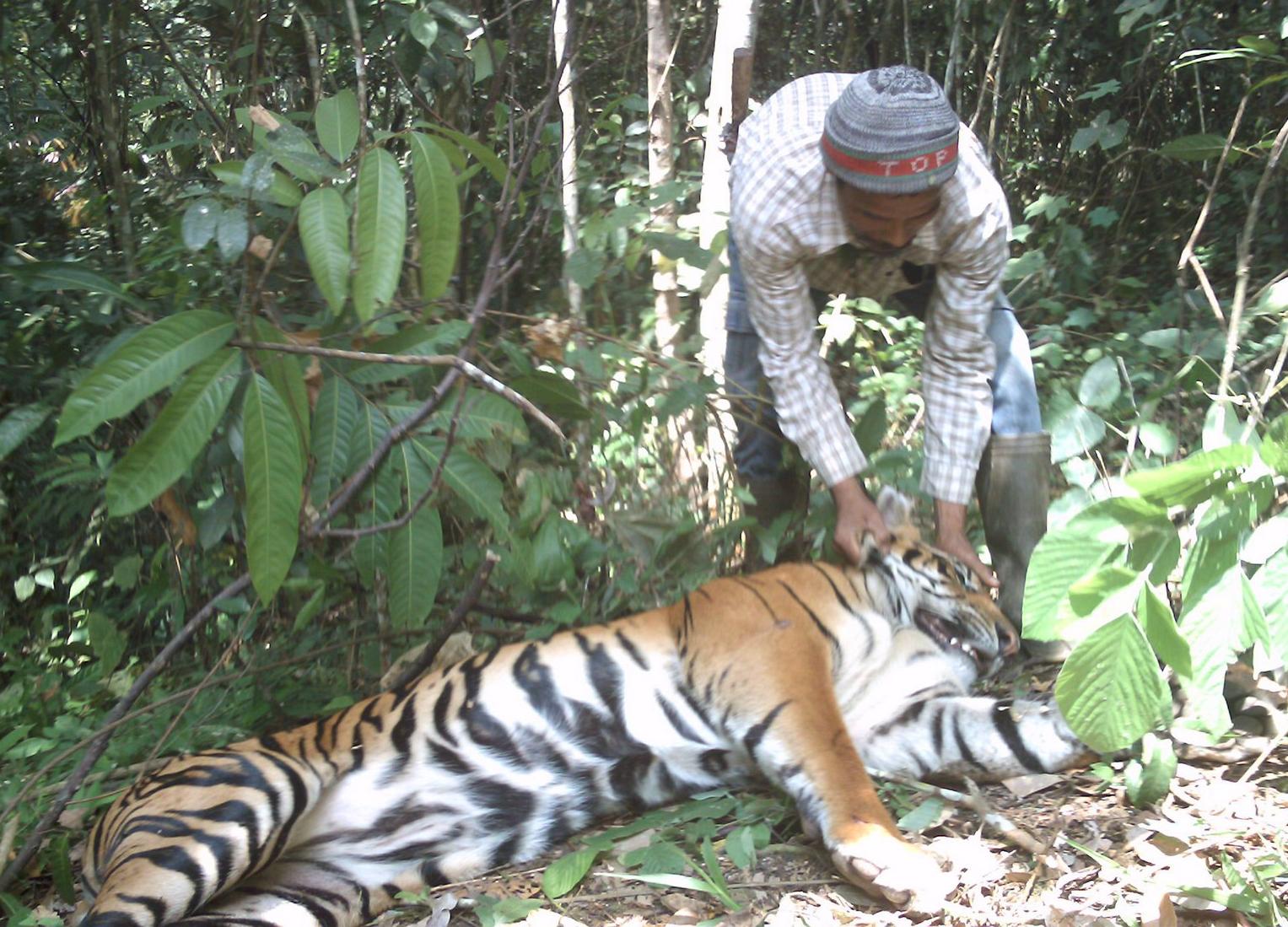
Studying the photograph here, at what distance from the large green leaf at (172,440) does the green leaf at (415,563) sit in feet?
2.05

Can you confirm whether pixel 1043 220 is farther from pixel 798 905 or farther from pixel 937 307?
pixel 798 905

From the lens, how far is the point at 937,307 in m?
3.20

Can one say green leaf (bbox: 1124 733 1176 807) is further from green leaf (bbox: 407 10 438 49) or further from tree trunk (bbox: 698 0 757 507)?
green leaf (bbox: 407 10 438 49)

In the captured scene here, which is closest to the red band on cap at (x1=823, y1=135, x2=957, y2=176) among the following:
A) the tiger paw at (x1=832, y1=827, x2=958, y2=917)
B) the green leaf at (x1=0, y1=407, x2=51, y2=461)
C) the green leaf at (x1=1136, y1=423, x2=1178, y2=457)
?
the green leaf at (x1=1136, y1=423, x2=1178, y2=457)

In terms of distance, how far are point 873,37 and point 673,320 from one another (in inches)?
107

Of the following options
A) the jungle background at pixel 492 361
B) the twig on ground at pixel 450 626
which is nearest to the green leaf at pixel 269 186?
the jungle background at pixel 492 361

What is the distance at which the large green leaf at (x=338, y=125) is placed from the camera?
7.84ft

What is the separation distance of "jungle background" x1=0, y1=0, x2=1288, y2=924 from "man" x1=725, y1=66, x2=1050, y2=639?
0.18 metres

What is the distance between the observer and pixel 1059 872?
2254 millimetres

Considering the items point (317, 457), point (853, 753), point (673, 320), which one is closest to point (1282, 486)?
point (853, 753)

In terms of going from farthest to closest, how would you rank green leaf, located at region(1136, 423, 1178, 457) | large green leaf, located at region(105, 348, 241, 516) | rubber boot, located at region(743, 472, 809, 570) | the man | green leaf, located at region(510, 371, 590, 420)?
1. rubber boot, located at region(743, 472, 809, 570)
2. green leaf, located at region(1136, 423, 1178, 457)
3. green leaf, located at region(510, 371, 590, 420)
4. the man
5. large green leaf, located at region(105, 348, 241, 516)

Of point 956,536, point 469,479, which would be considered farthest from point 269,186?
point 956,536

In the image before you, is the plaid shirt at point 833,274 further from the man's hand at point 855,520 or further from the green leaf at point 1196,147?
the green leaf at point 1196,147

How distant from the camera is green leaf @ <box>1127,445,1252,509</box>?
142cm
